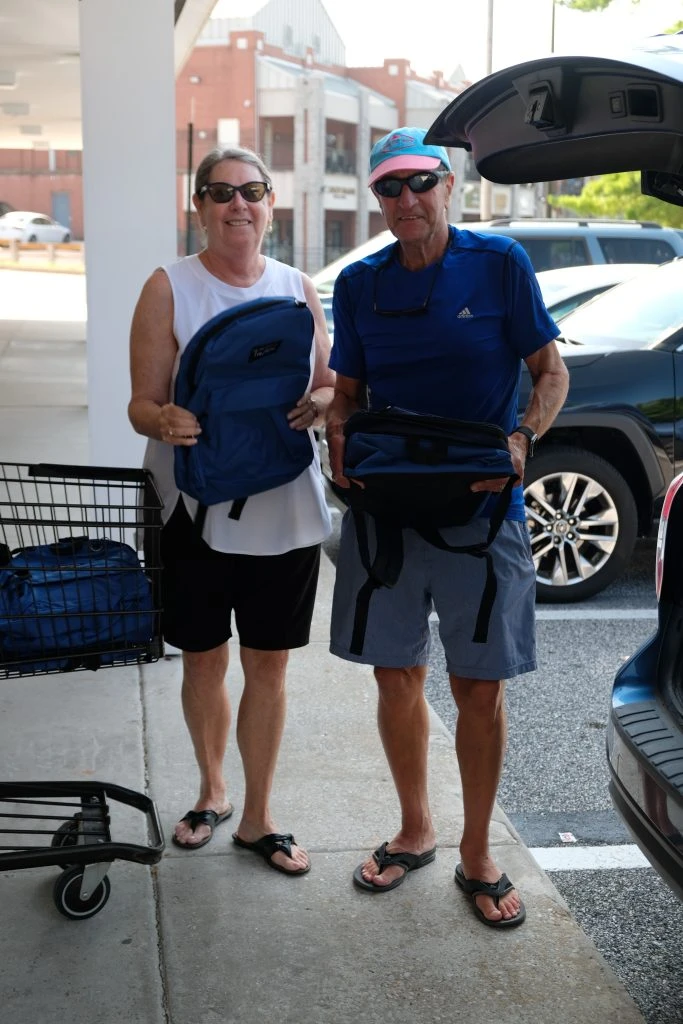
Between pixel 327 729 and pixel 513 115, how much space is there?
249 centimetres

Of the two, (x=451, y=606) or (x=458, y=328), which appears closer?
(x=458, y=328)

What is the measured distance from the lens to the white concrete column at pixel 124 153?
5.17 m

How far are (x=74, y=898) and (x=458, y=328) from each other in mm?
1826

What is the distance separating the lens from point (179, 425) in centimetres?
325

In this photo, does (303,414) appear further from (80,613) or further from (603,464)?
(603,464)

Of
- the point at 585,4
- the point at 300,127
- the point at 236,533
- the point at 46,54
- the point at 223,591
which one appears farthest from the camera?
the point at 300,127

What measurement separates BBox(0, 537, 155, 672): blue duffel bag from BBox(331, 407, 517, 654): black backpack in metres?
0.64

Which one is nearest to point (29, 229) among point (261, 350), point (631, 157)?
point (261, 350)

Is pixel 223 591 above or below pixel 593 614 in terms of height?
above

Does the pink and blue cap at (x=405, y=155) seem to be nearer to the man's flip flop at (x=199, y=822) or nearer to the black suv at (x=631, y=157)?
the black suv at (x=631, y=157)

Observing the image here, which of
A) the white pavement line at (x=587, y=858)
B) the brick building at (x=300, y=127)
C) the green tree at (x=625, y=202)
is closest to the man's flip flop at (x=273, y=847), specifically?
the white pavement line at (x=587, y=858)

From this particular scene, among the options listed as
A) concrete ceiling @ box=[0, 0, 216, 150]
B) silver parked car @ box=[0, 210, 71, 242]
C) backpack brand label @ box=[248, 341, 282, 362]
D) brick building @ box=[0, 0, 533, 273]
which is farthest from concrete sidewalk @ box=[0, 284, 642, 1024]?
silver parked car @ box=[0, 210, 71, 242]

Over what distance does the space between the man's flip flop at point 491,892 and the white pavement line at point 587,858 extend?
51 cm

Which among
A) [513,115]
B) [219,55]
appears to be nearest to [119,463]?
[513,115]
